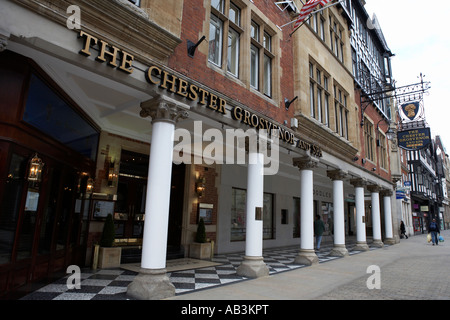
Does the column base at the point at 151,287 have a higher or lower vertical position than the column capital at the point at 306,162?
lower

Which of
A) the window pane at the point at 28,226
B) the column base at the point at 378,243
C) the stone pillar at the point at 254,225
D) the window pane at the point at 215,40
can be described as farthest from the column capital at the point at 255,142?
the column base at the point at 378,243

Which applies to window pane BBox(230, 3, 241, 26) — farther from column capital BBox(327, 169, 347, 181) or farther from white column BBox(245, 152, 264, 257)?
column capital BBox(327, 169, 347, 181)

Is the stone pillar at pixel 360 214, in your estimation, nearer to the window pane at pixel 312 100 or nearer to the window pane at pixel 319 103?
the window pane at pixel 319 103

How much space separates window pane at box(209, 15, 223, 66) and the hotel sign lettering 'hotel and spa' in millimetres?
1429

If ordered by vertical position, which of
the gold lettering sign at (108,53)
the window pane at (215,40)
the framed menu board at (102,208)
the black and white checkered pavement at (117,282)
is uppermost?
the window pane at (215,40)

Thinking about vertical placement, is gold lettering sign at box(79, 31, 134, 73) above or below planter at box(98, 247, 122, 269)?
above

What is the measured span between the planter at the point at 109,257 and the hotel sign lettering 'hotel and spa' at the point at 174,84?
4.53m

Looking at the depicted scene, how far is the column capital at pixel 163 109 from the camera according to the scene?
5.37 meters

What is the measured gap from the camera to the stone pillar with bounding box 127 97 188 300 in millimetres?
4953

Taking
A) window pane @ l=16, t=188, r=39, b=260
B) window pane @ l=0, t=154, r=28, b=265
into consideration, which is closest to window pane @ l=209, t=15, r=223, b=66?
window pane @ l=0, t=154, r=28, b=265

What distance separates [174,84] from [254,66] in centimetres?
394
